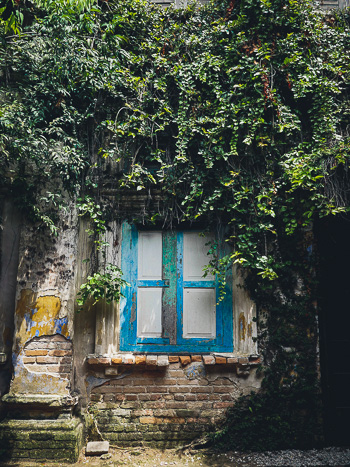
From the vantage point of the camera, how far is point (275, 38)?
3838 millimetres

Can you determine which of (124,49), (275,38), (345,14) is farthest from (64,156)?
(345,14)

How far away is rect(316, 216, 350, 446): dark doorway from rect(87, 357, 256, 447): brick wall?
3.00 ft

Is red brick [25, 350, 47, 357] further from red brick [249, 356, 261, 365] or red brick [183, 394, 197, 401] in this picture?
red brick [249, 356, 261, 365]

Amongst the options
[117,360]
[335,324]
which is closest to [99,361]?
[117,360]

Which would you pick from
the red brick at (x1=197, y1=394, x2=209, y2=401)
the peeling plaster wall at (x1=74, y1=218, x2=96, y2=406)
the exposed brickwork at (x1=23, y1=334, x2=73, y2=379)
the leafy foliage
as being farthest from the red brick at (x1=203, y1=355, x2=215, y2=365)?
the exposed brickwork at (x1=23, y1=334, x2=73, y2=379)

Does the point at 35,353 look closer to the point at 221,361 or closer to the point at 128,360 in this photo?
the point at 128,360

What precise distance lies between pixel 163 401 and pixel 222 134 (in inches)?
118

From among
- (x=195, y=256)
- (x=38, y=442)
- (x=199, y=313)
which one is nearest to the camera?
(x=38, y=442)

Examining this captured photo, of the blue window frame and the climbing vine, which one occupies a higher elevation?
the climbing vine

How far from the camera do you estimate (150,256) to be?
3.95 m

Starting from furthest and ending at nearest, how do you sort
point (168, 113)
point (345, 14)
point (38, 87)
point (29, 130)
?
point (345, 14)
point (168, 113)
point (38, 87)
point (29, 130)

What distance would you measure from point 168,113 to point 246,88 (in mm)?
905

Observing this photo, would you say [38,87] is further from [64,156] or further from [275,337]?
[275,337]

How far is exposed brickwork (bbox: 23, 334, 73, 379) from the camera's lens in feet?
11.5
